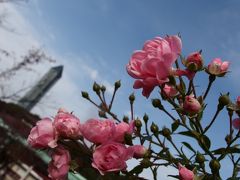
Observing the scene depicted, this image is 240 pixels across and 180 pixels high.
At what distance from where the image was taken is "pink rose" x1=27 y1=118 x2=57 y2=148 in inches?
57.1

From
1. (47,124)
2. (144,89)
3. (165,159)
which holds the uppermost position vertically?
(144,89)

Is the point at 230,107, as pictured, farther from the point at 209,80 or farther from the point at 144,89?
the point at 144,89

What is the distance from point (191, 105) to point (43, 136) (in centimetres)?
54

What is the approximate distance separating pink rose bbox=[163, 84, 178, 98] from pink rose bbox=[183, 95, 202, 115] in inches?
5.7

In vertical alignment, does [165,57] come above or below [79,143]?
above

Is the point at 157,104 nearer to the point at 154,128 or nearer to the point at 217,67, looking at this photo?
the point at 154,128

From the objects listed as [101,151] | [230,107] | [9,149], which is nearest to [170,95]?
[230,107]

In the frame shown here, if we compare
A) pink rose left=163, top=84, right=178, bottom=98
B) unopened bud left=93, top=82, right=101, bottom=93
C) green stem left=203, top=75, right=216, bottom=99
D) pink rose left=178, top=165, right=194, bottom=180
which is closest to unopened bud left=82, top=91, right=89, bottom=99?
unopened bud left=93, top=82, right=101, bottom=93

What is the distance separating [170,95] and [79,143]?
A: 41 centimetres

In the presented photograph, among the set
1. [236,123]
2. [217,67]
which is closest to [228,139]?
[236,123]

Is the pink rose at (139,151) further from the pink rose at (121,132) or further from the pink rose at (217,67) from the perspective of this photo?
the pink rose at (217,67)

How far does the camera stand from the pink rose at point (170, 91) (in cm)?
160

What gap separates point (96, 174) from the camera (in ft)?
4.79

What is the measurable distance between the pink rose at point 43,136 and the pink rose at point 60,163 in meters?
0.04
